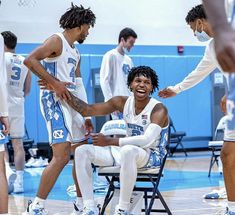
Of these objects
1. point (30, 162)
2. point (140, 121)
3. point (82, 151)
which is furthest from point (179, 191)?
point (30, 162)

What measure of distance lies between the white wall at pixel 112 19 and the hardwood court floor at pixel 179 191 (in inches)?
101

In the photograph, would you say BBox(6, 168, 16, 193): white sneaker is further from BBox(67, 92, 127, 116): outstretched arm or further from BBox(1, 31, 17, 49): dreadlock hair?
BBox(67, 92, 127, 116): outstretched arm

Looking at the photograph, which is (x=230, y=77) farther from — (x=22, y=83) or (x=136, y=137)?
(x=22, y=83)

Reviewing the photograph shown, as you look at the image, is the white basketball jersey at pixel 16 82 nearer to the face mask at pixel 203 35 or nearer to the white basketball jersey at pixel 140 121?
the white basketball jersey at pixel 140 121

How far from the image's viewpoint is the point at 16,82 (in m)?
8.45

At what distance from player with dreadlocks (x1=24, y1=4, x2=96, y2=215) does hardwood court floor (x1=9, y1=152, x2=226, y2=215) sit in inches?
27.7

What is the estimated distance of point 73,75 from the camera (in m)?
5.85

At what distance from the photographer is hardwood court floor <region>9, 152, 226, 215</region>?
6266 millimetres

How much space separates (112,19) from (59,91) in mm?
6882

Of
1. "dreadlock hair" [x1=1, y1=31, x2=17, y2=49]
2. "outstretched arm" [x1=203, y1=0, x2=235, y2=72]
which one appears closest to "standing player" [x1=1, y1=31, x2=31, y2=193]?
"dreadlock hair" [x1=1, y1=31, x2=17, y2=49]

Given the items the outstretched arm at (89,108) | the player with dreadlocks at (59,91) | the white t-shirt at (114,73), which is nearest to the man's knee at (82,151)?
the player with dreadlocks at (59,91)

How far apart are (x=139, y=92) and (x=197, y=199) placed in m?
1.94

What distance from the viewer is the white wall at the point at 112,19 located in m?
11.2

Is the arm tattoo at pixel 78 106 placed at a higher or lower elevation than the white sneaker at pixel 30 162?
higher
